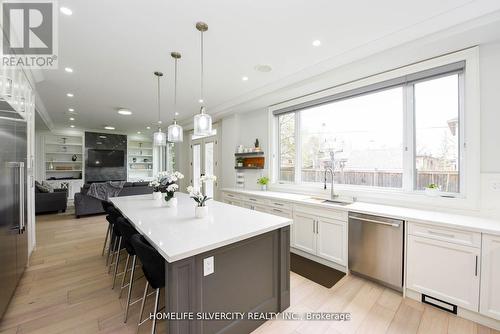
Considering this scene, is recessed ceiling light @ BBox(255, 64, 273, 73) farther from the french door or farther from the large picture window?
the french door

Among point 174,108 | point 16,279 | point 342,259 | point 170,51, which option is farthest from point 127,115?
point 342,259

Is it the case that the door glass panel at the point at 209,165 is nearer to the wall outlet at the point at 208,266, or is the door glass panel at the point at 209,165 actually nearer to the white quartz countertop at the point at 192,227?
the white quartz countertop at the point at 192,227

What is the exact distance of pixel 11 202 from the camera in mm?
2014

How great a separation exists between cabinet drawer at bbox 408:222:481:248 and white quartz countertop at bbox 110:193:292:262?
1.35 m

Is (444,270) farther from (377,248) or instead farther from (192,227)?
(192,227)

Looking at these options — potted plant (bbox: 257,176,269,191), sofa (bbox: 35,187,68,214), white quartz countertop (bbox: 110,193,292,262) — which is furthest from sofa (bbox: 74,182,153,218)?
potted plant (bbox: 257,176,269,191)

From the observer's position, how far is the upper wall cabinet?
1.71 metres

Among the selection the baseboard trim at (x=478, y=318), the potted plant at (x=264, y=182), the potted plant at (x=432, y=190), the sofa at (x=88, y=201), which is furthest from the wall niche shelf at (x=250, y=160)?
the baseboard trim at (x=478, y=318)

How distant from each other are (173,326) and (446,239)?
247cm

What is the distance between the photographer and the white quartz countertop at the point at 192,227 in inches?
54.5

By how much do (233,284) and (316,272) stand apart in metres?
1.55

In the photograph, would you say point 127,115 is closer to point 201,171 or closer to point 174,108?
point 174,108

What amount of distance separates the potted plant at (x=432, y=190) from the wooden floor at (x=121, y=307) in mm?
1218

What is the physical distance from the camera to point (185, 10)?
186 cm
